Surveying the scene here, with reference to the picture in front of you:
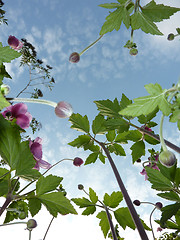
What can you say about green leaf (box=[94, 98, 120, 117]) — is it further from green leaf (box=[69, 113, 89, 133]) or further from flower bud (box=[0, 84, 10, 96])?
flower bud (box=[0, 84, 10, 96])

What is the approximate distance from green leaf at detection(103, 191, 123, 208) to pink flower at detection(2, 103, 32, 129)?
438 mm

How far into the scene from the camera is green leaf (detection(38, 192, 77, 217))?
22.3 inches

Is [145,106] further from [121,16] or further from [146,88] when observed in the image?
[121,16]

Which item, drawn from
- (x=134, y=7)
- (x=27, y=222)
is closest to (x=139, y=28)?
(x=134, y=7)

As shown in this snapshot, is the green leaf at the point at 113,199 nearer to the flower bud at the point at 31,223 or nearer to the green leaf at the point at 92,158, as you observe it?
the green leaf at the point at 92,158

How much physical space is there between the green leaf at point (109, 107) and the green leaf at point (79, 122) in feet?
0.39

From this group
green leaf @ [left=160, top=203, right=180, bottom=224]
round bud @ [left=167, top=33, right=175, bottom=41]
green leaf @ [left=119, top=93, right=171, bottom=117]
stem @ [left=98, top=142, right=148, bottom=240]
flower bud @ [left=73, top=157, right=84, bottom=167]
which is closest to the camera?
green leaf @ [left=119, top=93, right=171, bottom=117]

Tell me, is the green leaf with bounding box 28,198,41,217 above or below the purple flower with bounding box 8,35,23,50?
below

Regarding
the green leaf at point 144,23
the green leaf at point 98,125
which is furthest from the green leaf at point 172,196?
the green leaf at point 144,23

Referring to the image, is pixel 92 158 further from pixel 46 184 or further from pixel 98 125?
pixel 46 184

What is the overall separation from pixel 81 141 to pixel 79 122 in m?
0.08

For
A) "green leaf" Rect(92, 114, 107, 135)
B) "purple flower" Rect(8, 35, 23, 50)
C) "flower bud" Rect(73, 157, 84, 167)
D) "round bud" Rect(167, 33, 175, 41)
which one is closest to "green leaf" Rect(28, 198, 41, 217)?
"flower bud" Rect(73, 157, 84, 167)

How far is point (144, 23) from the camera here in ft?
2.23

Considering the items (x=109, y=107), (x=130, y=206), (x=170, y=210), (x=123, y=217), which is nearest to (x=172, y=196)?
(x=170, y=210)
